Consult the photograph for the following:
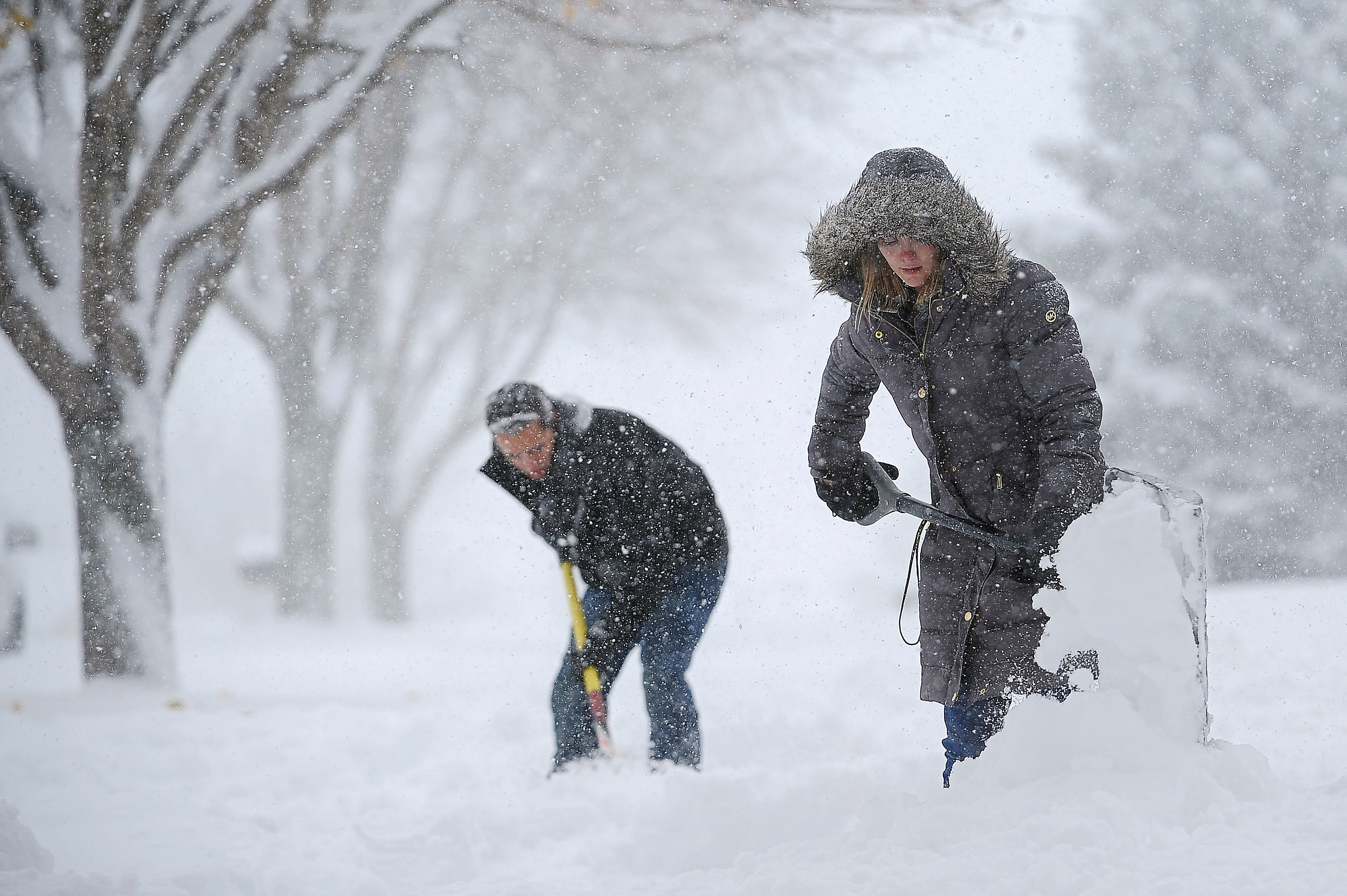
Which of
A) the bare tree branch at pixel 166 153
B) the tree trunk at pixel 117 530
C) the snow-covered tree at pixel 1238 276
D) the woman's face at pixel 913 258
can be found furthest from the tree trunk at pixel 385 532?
the woman's face at pixel 913 258

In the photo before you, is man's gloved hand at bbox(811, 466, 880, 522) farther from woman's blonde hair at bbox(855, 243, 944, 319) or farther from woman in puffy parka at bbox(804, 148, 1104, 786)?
woman's blonde hair at bbox(855, 243, 944, 319)

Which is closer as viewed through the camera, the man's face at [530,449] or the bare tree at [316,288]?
the man's face at [530,449]

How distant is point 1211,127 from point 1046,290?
28.7 ft

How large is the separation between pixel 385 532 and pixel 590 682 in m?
8.79

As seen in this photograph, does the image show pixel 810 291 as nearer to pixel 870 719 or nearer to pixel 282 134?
pixel 282 134

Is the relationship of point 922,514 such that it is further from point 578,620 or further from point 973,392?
point 578,620

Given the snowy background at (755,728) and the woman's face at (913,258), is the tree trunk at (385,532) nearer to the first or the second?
the snowy background at (755,728)

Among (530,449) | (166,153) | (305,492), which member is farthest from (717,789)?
(305,492)

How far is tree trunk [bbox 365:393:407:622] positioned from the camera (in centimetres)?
1120

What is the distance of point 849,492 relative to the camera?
2.43 m

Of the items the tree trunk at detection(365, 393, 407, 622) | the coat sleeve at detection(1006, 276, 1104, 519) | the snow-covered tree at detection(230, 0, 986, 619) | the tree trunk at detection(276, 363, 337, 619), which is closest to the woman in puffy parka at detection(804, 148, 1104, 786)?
the coat sleeve at detection(1006, 276, 1104, 519)

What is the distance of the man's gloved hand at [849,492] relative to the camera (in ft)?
7.92

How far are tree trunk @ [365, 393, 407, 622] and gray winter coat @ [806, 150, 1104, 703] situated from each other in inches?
Answer: 372

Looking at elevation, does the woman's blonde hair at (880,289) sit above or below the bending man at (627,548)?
above
